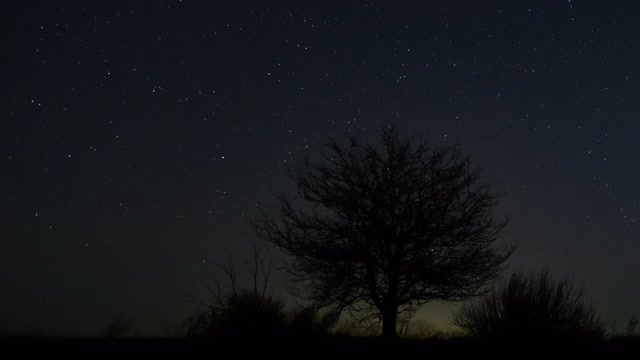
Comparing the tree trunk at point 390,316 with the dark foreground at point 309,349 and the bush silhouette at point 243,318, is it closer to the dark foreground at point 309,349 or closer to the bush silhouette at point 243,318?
the bush silhouette at point 243,318

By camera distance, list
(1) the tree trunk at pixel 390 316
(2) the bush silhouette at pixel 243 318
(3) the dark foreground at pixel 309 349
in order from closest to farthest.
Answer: (3) the dark foreground at pixel 309 349 → (2) the bush silhouette at pixel 243 318 → (1) the tree trunk at pixel 390 316

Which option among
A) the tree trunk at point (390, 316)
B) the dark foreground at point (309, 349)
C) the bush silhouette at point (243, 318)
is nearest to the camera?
the dark foreground at point (309, 349)

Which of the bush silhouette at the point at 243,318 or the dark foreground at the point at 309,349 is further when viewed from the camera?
the bush silhouette at the point at 243,318

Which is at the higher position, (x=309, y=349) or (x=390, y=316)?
(x=390, y=316)

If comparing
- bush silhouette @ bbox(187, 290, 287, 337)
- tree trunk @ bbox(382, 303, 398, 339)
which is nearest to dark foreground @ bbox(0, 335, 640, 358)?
bush silhouette @ bbox(187, 290, 287, 337)

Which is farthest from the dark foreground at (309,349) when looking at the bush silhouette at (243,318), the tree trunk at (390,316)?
the tree trunk at (390,316)

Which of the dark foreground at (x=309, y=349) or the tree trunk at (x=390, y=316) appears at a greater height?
the tree trunk at (x=390, y=316)

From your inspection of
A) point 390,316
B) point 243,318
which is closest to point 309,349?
point 243,318

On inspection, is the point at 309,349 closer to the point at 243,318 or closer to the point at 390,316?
the point at 243,318

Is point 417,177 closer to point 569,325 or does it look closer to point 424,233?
point 424,233

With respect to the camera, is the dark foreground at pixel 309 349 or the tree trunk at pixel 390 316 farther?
the tree trunk at pixel 390 316

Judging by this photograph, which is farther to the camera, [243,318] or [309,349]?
[243,318]

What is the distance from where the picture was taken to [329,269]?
1504cm

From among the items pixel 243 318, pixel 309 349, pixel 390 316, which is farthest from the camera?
pixel 390 316
